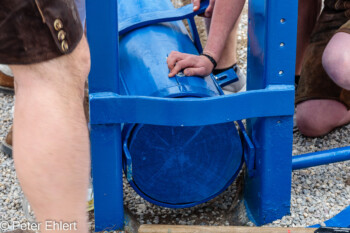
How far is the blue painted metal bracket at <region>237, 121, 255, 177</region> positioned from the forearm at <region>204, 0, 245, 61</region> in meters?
0.30

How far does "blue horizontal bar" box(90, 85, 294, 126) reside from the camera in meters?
1.74

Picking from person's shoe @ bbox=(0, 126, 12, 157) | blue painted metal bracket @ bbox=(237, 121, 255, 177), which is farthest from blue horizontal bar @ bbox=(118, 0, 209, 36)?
person's shoe @ bbox=(0, 126, 12, 157)

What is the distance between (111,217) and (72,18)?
0.87 m

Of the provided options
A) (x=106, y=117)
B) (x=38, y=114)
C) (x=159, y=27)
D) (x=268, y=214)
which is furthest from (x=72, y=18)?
(x=268, y=214)

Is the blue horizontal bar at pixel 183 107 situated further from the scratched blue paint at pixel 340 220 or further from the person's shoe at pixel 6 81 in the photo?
the person's shoe at pixel 6 81

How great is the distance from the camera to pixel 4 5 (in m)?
1.18

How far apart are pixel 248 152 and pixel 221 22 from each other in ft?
1.66

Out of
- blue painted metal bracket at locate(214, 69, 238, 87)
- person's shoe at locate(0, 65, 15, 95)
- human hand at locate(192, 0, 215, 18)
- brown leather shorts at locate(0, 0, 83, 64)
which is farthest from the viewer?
person's shoe at locate(0, 65, 15, 95)

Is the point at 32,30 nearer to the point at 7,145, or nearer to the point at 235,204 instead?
the point at 235,204

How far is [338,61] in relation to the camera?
2.16m

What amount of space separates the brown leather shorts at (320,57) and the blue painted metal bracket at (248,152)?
29.6 inches

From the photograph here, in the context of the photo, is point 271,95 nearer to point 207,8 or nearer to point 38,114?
point 207,8

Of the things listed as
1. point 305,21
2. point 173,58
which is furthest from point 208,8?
point 305,21

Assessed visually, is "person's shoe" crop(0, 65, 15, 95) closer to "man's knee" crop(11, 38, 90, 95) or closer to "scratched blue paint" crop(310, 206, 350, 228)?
"man's knee" crop(11, 38, 90, 95)
